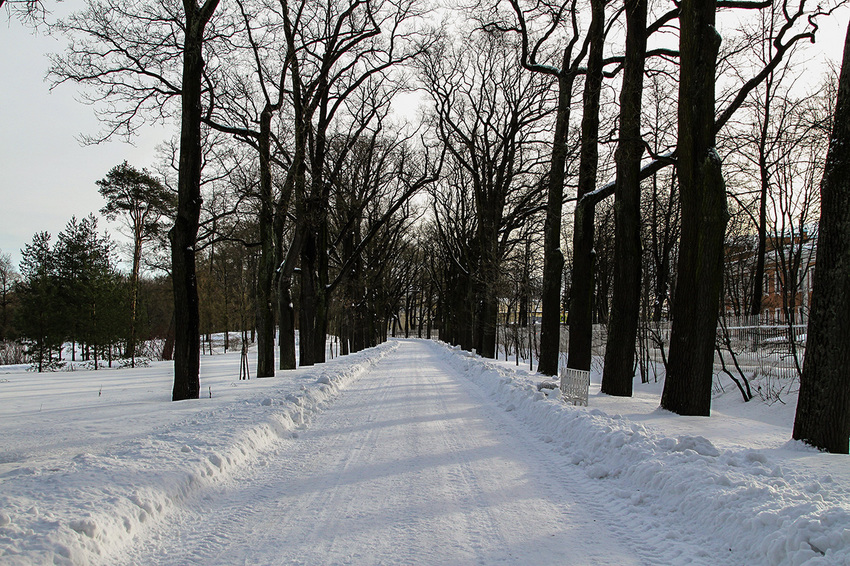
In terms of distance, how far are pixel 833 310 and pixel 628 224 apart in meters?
5.66

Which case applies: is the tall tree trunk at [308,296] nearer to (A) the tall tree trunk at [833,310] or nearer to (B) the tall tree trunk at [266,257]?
(B) the tall tree trunk at [266,257]

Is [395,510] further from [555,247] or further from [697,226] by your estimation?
[555,247]

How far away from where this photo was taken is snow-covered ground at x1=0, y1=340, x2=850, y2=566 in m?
3.83

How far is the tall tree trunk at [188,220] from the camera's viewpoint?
11.3 metres

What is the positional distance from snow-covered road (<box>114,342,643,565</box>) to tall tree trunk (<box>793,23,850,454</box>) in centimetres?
349

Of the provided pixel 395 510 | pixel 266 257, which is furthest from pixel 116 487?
pixel 266 257

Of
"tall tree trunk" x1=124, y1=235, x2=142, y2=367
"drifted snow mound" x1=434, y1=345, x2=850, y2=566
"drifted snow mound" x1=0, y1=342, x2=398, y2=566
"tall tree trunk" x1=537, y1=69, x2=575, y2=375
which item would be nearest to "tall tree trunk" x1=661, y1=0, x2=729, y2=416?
"drifted snow mound" x1=434, y1=345, x2=850, y2=566

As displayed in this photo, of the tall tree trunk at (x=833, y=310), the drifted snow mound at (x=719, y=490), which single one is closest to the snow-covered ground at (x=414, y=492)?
the drifted snow mound at (x=719, y=490)

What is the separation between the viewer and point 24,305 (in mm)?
31062

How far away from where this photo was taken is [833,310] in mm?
6719

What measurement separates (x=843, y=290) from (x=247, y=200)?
2136 cm

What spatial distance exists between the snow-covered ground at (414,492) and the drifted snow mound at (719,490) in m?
0.02

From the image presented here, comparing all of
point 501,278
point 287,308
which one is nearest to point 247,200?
point 287,308

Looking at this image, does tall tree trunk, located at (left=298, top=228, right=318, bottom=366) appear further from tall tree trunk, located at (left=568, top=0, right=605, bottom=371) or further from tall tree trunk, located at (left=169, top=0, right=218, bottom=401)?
tall tree trunk, located at (left=568, top=0, right=605, bottom=371)
